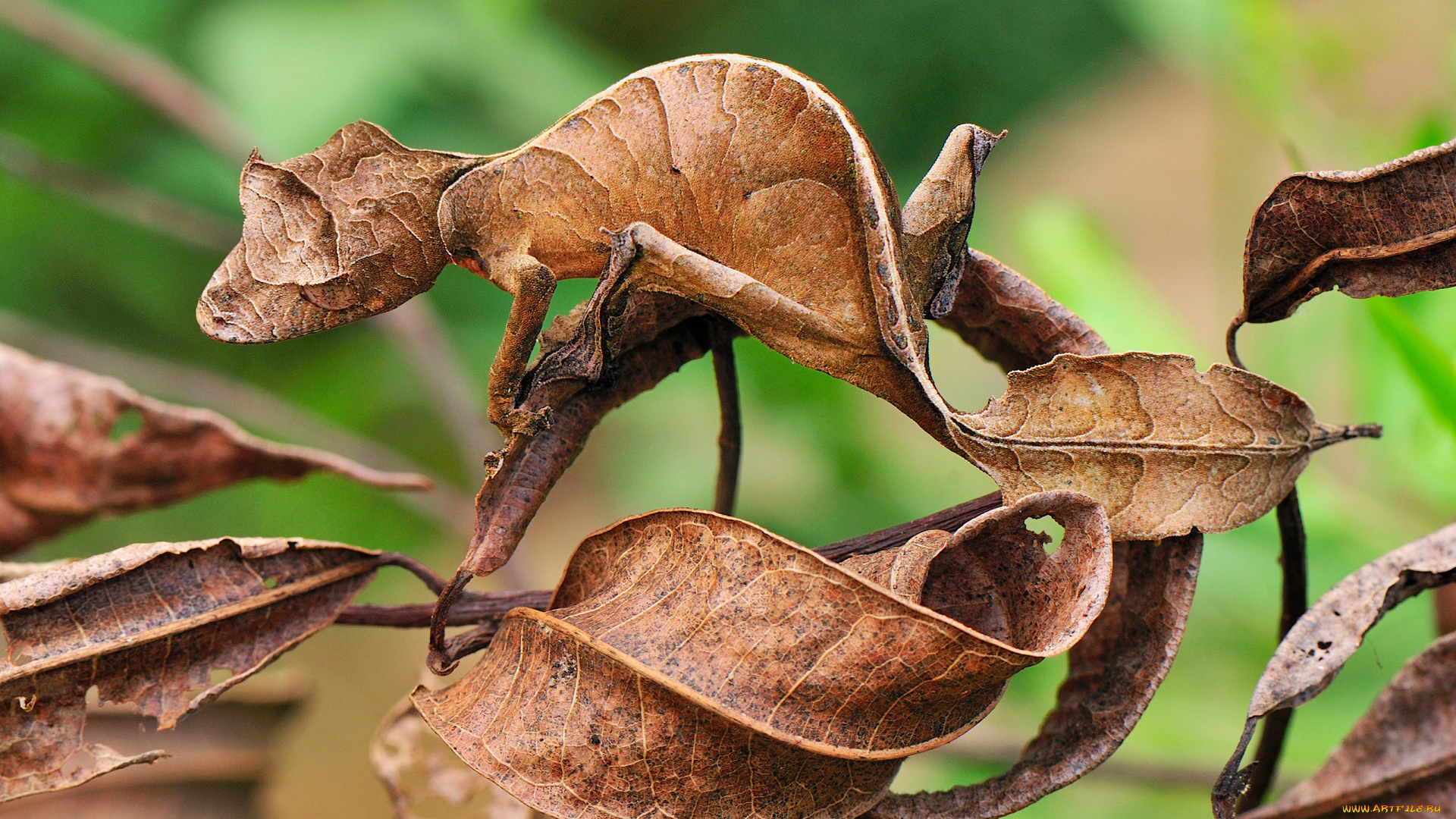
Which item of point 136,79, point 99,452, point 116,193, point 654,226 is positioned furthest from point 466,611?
point 136,79

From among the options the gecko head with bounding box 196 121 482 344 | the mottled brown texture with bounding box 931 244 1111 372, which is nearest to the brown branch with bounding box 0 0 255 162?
the gecko head with bounding box 196 121 482 344

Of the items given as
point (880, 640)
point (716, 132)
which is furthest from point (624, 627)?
point (716, 132)

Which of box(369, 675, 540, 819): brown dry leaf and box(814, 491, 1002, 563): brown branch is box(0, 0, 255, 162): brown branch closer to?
box(369, 675, 540, 819): brown dry leaf

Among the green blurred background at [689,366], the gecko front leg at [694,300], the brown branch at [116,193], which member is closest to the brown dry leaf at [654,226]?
the gecko front leg at [694,300]

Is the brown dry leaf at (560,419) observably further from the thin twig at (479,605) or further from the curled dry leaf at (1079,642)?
the curled dry leaf at (1079,642)

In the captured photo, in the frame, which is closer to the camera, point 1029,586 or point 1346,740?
point 1029,586

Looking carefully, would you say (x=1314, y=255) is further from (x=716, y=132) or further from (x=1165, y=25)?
(x=1165, y=25)
